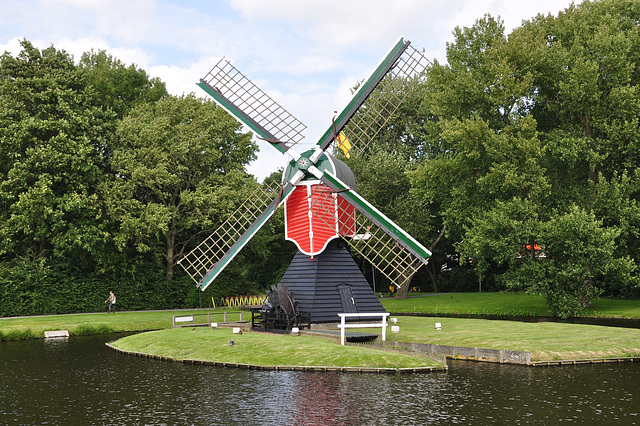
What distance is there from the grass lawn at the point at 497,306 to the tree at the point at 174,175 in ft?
54.4

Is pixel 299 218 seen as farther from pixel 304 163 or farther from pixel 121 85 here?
pixel 121 85

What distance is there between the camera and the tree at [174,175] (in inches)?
1813

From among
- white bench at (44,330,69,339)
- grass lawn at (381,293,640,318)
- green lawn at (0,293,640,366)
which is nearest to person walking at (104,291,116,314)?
green lawn at (0,293,640,366)

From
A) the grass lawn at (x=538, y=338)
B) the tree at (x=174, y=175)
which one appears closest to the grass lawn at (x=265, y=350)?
the grass lawn at (x=538, y=338)

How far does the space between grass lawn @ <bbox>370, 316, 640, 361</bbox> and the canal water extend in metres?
1.34

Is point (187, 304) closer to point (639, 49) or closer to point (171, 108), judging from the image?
point (171, 108)

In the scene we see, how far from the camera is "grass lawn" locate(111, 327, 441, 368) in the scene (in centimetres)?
2214

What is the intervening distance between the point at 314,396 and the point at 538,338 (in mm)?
12702

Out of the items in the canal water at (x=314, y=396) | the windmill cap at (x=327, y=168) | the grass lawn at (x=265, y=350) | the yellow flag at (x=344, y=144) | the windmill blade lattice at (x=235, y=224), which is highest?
the yellow flag at (x=344, y=144)

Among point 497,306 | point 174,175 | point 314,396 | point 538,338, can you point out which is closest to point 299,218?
point 538,338

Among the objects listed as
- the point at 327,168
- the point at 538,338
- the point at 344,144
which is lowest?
the point at 538,338

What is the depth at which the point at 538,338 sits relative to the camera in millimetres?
26297

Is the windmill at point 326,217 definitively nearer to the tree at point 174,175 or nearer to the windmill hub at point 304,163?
the windmill hub at point 304,163

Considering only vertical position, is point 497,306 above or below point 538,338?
above
